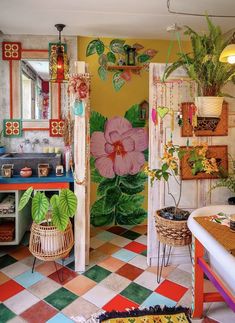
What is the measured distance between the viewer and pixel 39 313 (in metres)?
2.13

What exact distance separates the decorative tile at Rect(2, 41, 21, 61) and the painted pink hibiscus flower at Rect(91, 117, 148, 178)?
1337mm

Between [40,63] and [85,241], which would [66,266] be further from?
[40,63]

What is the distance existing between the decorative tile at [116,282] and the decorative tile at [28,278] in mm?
622

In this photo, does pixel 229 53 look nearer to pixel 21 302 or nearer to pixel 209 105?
pixel 209 105

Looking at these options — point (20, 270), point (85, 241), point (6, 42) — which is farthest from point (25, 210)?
point (6, 42)

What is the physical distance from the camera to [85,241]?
2764mm

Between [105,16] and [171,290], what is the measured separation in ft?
8.92

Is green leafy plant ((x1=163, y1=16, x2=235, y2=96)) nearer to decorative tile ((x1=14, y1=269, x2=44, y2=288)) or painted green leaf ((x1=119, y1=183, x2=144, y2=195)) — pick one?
painted green leaf ((x1=119, y1=183, x2=144, y2=195))

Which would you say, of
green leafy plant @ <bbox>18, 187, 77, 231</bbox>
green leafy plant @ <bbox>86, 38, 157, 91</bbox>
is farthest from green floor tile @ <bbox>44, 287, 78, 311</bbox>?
green leafy plant @ <bbox>86, 38, 157, 91</bbox>

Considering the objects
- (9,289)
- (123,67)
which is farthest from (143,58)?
(9,289)

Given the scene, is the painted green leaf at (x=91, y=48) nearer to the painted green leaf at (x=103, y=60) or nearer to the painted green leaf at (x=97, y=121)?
the painted green leaf at (x=103, y=60)

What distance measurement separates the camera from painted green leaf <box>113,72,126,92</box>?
11.7 feet

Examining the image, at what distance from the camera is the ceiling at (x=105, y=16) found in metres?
2.50

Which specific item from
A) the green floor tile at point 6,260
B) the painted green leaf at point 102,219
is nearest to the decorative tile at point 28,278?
the green floor tile at point 6,260
